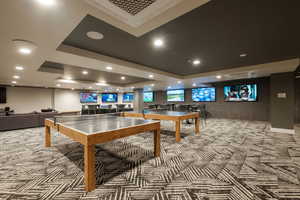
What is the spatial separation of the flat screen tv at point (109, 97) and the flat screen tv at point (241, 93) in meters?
11.0

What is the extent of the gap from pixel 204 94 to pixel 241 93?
234cm

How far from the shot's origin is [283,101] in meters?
4.92

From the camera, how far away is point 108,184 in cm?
187

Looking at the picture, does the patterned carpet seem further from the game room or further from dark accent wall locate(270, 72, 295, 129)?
dark accent wall locate(270, 72, 295, 129)

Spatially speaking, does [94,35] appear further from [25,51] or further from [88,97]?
[88,97]

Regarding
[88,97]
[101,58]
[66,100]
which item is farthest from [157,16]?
[88,97]

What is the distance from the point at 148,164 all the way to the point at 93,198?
1111mm

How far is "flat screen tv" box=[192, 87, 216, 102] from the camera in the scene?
9125 millimetres

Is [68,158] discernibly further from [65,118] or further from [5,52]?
[5,52]

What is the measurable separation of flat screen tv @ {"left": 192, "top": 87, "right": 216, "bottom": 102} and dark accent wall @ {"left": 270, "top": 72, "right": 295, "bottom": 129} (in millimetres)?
3946

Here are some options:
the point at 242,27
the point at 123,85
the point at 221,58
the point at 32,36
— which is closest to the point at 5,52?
the point at 32,36

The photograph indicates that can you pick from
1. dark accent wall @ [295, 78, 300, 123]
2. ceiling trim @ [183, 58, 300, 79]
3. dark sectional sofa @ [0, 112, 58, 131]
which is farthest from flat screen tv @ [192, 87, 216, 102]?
dark sectional sofa @ [0, 112, 58, 131]

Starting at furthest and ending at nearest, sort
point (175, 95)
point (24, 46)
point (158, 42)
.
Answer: point (175, 95) → point (158, 42) → point (24, 46)

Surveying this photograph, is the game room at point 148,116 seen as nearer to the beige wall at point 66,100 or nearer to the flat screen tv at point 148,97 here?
the beige wall at point 66,100
